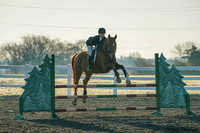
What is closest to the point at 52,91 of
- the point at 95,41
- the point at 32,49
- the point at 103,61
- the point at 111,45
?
the point at 103,61

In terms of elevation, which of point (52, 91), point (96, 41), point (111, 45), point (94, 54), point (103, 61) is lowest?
point (52, 91)

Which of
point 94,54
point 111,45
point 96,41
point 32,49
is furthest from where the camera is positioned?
point 32,49

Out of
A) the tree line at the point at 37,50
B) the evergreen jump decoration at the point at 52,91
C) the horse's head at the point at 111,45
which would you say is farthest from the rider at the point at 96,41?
the tree line at the point at 37,50

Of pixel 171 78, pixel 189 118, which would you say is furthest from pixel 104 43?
pixel 189 118

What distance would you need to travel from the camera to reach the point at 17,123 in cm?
600

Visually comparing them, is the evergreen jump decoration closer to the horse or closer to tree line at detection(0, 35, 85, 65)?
the horse

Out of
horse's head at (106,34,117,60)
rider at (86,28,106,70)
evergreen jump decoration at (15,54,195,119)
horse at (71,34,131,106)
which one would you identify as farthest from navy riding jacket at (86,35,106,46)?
evergreen jump decoration at (15,54,195,119)

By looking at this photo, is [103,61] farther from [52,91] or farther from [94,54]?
[52,91]

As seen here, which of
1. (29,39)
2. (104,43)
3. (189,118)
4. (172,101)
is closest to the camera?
(189,118)

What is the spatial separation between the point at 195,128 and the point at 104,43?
3.38 metres

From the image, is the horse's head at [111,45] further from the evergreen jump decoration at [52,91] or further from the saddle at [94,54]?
the evergreen jump decoration at [52,91]

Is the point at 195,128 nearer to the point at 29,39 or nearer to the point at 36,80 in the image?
the point at 36,80

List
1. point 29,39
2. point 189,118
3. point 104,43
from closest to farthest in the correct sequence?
1. point 189,118
2. point 104,43
3. point 29,39

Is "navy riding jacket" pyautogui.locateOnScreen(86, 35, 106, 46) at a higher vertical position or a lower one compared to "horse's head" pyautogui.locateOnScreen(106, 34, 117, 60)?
higher
